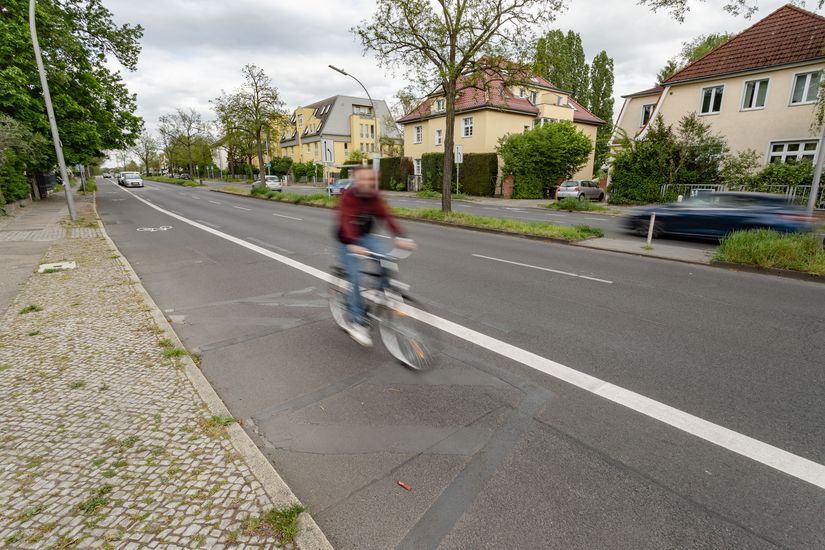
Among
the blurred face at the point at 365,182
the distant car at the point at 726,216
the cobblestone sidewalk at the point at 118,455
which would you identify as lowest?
the cobblestone sidewalk at the point at 118,455

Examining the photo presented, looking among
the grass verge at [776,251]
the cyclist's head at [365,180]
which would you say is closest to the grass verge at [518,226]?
the grass verge at [776,251]

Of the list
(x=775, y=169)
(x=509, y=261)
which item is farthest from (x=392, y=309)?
(x=775, y=169)

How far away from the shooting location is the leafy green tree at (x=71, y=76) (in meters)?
18.4

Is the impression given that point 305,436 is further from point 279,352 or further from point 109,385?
point 109,385

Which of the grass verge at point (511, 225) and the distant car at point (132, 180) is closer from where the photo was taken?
the grass verge at point (511, 225)

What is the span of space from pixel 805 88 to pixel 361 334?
28.1 meters

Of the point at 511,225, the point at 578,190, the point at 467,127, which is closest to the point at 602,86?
the point at 467,127

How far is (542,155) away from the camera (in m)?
29.9

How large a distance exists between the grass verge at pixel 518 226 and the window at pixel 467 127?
855 inches

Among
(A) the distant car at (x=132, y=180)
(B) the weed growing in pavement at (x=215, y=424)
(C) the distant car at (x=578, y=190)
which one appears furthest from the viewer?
(A) the distant car at (x=132, y=180)

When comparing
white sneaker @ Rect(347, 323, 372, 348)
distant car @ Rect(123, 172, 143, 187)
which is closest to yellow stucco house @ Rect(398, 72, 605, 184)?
white sneaker @ Rect(347, 323, 372, 348)

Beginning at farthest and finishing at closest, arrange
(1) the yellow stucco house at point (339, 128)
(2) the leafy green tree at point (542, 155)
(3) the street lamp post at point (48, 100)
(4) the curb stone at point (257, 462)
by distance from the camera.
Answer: (1) the yellow stucco house at point (339, 128) → (2) the leafy green tree at point (542, 155) → (3) the street lamp post at point (48, 100) → (4) the curb stone at point (257, 462)

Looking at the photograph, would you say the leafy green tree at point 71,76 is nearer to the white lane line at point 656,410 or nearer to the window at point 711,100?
the white lane line at point 656,410

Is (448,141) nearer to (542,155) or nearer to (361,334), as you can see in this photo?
(361,334)
